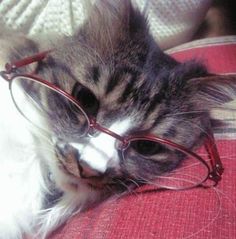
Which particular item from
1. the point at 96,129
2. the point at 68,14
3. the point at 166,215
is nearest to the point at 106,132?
the point at 96,129

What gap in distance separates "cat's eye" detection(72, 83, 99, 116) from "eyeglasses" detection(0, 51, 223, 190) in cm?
2

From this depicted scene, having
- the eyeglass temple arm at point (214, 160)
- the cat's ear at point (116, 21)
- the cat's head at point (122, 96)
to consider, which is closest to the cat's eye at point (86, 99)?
the cat's head at point (122, 96)

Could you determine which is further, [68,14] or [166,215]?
[68,14]

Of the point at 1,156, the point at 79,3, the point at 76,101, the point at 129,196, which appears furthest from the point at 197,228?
the point at 79,3

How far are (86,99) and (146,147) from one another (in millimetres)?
138

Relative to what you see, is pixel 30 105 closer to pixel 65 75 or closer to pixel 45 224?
pixel 65 75

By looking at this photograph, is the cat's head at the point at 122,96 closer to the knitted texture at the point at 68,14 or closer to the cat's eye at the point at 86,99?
the cat's eye at the point at 86,99

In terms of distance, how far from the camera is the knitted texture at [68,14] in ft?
3.49

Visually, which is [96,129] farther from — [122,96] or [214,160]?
[214,160]

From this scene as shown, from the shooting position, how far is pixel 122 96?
2.66ft

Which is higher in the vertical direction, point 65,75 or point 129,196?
point 65,75

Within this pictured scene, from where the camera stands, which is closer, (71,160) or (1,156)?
(71,160)

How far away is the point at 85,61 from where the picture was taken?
85cm

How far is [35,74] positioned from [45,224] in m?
0.28
